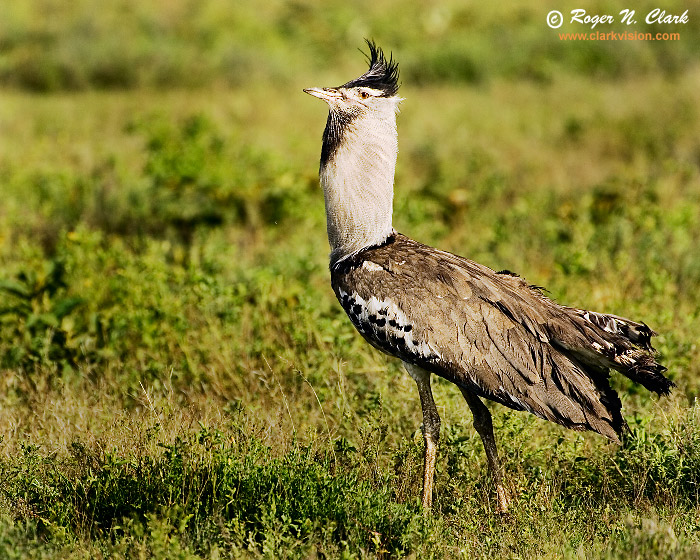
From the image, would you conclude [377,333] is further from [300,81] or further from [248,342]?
[300,81]

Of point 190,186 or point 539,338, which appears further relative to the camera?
point 190,186

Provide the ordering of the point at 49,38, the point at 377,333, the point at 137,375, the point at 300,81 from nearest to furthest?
the point at 377,333 → the point at 137,375 → the point at 300,81 → the point at 49,38

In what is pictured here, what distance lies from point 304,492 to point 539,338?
1.19m

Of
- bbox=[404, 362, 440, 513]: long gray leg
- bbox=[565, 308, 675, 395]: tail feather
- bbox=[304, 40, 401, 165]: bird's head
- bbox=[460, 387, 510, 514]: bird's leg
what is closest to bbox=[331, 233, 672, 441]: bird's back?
bbox=[565, 308, 675, 395]: tail feather

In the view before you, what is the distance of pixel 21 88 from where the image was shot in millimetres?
14125

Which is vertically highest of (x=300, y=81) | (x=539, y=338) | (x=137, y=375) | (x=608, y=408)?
(x=300, y=81)

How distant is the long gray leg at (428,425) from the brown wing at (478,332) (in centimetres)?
12

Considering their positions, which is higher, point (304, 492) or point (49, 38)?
point (49, 38)

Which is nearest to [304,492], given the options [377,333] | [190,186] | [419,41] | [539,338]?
[377,333]

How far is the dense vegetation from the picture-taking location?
3.65 metres

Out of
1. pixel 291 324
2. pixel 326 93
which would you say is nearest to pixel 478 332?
pixel 326 93

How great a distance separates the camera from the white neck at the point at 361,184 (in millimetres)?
4223

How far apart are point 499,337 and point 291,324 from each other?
6.25 feet

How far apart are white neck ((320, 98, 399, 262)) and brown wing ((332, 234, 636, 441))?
15 centimetres
